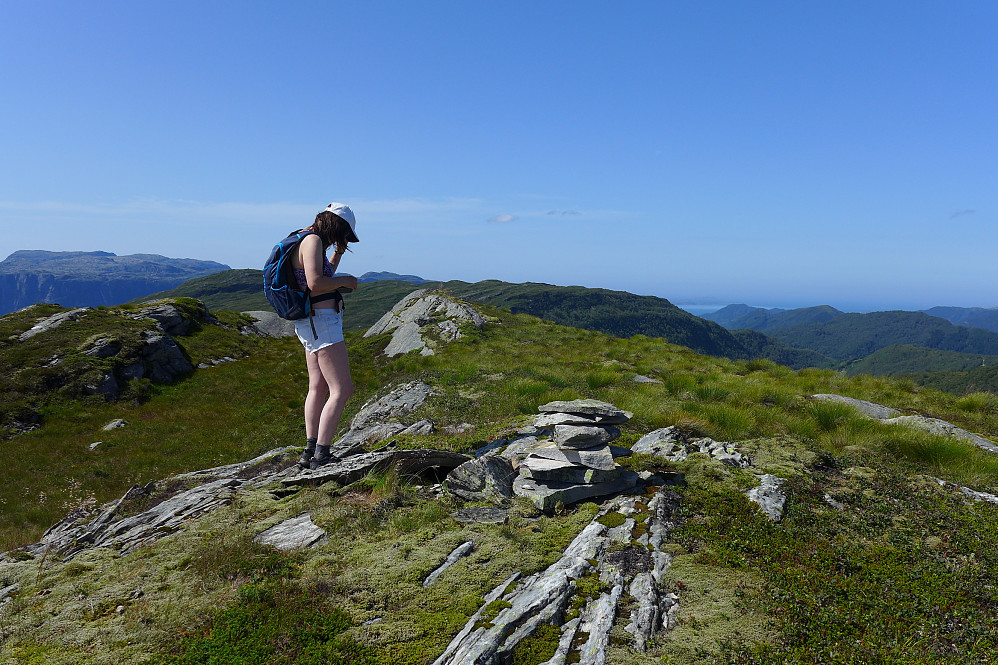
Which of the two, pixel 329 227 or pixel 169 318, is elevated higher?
pixel 329 227

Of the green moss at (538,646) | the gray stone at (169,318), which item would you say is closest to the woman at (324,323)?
the green moss at (538,646)

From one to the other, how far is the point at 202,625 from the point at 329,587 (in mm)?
1192

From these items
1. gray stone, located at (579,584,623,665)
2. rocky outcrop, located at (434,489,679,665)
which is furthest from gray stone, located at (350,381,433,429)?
gray stone, located at (579,584,623,665)

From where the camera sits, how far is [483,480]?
7.41 metres

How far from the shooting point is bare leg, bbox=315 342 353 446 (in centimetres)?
779

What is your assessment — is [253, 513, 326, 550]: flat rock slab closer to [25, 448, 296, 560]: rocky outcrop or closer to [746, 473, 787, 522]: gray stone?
[25, 448, 296, 560]: rocky outcrop

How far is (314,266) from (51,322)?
3750cm

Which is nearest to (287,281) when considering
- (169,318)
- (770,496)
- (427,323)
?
(770,496)

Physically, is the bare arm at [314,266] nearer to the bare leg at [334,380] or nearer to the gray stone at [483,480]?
the bare leg at [334,380]

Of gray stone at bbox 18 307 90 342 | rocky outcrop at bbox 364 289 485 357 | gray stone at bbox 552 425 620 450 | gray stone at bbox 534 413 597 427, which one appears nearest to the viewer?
gray stone at bbox 552 425 620 450

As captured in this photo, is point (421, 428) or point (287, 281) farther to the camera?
point (421, 428)

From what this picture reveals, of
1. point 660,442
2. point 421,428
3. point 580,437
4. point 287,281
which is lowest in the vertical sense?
point 421,428

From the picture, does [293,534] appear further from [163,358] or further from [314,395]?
[163,358]

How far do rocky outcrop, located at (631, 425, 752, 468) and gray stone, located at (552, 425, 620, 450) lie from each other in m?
1.45
